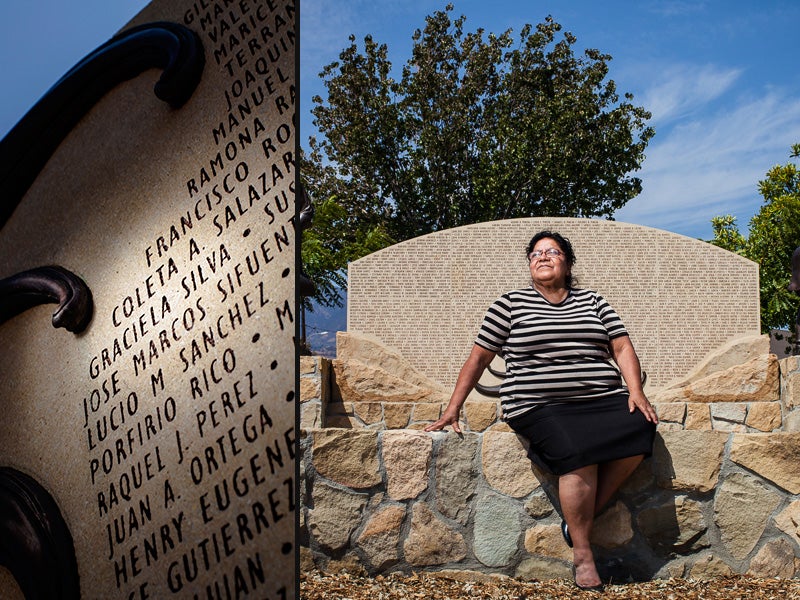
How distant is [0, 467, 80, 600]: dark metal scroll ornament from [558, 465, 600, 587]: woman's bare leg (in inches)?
80.3

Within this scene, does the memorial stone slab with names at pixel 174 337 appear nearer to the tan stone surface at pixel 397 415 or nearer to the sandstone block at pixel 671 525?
the sandstone block at pixel 671 525

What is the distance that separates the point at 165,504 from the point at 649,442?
228cm

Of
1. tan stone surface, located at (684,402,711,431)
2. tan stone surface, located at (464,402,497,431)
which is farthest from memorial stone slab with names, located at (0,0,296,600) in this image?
tan stone surface, located at (684,402,711,431)

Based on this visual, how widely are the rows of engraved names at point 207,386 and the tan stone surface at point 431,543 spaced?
202 centimetres

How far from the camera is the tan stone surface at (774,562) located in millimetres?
3000

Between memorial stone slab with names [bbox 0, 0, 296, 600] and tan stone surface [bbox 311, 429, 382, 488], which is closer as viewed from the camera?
memorial stone slab with names [bbox 0, 0, 296, 600]

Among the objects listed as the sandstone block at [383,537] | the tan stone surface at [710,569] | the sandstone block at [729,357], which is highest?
the sandstone block at [729,357]

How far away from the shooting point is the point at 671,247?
28.0ft

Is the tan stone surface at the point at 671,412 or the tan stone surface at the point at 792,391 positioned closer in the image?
the tan stone surface at the point at 792,391

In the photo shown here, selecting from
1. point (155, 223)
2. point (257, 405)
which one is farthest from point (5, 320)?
point (257, 405)

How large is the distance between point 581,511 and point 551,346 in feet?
2.08

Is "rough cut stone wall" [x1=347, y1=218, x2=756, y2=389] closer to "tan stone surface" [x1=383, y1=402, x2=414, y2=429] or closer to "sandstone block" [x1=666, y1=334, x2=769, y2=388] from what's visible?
"sandstone block" [x1=666, y1=334, x2=769, y2=388]

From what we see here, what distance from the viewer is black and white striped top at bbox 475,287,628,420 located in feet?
9.68

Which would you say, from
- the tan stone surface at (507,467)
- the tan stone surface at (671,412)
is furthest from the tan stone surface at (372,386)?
the tan stone surface at (507,467)
